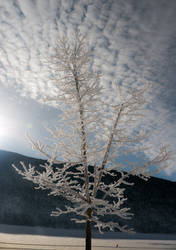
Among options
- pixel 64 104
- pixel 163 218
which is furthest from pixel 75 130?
pixel 163 218

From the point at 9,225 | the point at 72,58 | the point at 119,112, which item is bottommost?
the point at 9,225

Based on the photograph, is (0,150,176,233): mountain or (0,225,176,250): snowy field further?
(0,150,176,233): mountain

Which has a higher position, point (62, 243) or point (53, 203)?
point (53, 203)

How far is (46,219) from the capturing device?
18578 mm

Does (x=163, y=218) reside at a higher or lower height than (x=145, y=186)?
lower

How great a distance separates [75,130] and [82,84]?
1475 millimetres

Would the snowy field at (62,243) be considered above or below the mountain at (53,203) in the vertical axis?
below

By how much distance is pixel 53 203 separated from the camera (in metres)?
19.7

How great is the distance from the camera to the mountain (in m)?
18.5

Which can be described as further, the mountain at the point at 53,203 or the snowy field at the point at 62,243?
the mountain at the point at 53,203

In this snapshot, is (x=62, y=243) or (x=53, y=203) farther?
(x=53, y=203)

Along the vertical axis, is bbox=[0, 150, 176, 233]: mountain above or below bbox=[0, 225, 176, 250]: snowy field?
above

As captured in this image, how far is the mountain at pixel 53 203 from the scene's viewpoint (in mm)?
18516

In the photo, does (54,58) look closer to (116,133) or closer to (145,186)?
(116,133)
